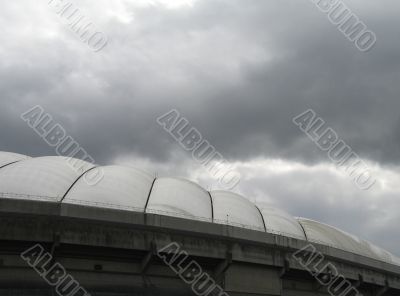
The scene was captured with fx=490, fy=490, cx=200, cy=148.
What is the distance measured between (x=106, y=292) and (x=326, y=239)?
47.7 ft

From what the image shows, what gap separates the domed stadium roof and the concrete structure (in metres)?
0.05

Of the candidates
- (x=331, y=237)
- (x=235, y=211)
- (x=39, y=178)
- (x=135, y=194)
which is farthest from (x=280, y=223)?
(x=39, y=178)

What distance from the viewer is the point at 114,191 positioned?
2270cm

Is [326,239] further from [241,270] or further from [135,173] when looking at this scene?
[135,173]

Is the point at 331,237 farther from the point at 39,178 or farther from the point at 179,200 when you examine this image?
the point at 39,178

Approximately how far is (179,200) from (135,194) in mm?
2218

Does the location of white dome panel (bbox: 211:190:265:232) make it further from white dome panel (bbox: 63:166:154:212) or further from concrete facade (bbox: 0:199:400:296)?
white dome panel (bbox: 63:166:154:212)

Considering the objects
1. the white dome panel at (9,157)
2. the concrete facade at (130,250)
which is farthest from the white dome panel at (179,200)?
the white dome panel at (9,157)

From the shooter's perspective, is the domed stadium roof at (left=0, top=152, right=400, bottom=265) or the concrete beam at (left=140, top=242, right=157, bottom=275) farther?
the domed stadium roof at (left=0, top=152, right=400, bottom=265)

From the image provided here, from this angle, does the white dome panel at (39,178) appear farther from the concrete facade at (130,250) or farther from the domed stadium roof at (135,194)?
the concrete facade at (130,250)

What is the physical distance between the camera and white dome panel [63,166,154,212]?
21469mm

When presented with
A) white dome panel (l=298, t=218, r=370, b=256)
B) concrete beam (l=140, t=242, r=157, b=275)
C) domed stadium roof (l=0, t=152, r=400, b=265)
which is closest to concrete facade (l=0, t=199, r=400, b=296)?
concrete beam (l=140, t=242, r=157, b=275)

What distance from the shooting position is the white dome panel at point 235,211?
2423 centimetres

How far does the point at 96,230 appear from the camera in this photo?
755 inches
